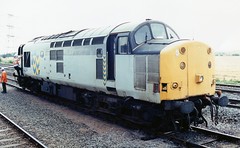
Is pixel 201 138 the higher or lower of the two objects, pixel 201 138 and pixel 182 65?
the lower

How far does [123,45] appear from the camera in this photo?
9.66m

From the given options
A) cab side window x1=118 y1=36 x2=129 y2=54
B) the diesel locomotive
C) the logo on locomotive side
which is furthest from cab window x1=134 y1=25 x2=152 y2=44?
the logo on locomotive side

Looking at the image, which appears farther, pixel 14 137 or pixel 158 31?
pixel 158 31

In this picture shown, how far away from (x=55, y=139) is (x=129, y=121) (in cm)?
282

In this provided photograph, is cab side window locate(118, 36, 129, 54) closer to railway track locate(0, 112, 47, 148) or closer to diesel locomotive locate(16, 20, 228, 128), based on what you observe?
diesel locomotive locate(16, 20, 228, 128)

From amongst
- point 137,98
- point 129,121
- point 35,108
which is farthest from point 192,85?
point 35,108

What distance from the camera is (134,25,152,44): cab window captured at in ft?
31.1

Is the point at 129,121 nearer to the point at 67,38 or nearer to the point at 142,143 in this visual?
the point at 142,143

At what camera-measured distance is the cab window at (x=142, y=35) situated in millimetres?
9492

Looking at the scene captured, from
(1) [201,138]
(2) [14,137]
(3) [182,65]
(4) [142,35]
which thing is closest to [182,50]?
(3) [182,65]

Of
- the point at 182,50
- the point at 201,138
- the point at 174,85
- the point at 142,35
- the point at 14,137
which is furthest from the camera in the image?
the point at 142,35

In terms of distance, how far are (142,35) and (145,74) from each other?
1.50m

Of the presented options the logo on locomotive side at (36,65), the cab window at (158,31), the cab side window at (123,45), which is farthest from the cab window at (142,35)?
the logo on locomotive side at (36,65)

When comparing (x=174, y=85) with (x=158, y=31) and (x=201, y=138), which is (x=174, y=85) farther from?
(x=158, y=31)
